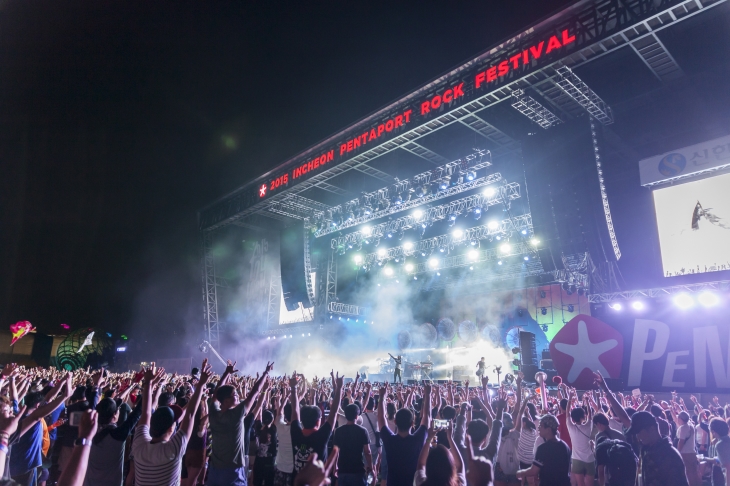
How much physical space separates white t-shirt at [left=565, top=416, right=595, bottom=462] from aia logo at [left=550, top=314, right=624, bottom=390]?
8988 millimetres

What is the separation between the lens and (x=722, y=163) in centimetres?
1241

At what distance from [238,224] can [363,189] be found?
8.19m

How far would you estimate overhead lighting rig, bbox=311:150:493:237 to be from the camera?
16969 millimetres

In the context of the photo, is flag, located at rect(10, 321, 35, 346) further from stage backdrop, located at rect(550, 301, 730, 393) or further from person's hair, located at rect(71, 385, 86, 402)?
stage backdrop, located at rect(550, 301, 730, 393)

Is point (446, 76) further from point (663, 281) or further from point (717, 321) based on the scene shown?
point (717, 321)

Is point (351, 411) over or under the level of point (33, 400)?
under

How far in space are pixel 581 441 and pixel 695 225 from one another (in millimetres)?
10351

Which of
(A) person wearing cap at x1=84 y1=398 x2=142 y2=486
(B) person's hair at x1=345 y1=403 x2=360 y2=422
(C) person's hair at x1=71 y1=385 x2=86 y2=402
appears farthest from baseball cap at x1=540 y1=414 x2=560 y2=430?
(C) person's hair at x1=71 y1=385 x2=86 y2=402

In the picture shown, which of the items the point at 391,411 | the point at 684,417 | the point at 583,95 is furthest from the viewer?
the point at 583,95

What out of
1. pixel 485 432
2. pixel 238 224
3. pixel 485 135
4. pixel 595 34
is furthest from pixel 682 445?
pixel 238 224

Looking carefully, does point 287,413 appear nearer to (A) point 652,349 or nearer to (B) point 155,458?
(B) point 155,458

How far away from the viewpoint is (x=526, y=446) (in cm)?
596

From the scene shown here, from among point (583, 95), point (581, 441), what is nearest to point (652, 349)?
point (583, 95)

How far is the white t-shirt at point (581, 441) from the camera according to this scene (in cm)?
577
